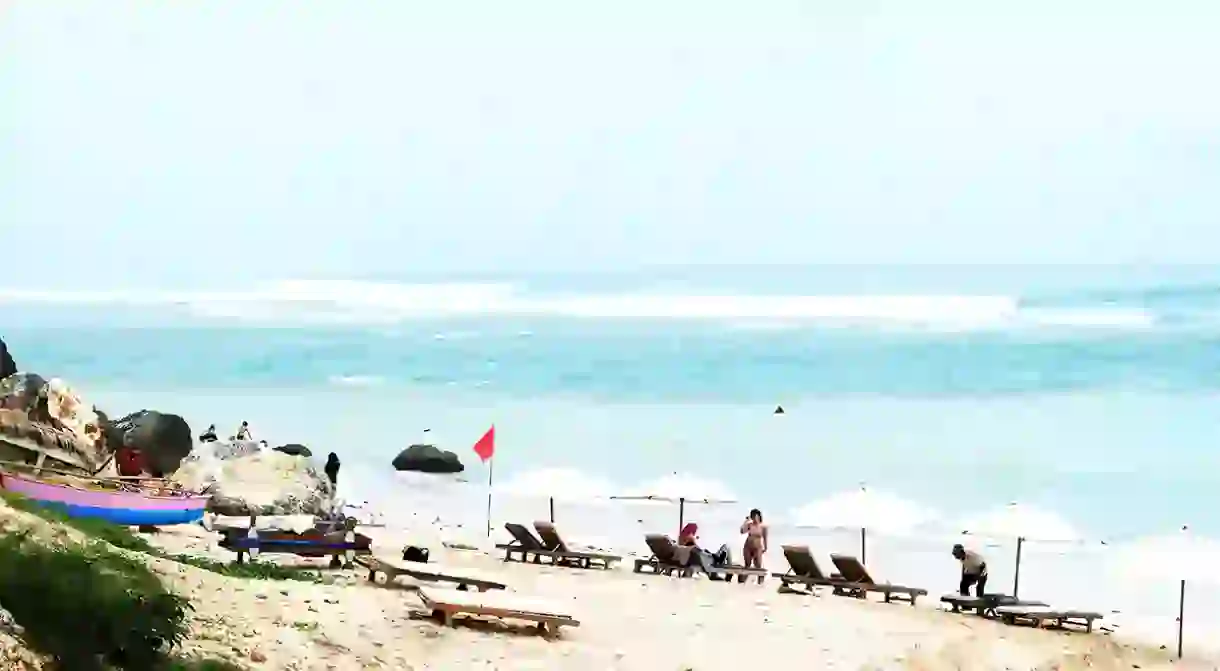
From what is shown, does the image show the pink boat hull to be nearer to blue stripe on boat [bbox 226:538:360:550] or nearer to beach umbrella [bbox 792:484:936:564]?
blue stripe on boat [bbox 226:538:360:550]

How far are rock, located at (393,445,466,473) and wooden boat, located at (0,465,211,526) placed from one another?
57.4 feet

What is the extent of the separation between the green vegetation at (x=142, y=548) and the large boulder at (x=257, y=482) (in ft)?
16.6

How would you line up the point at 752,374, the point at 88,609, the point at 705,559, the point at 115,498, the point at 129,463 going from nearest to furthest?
the point at 88,609, the point at 115,498, the point at 705,559, the point at 129,463, the point at 752,374

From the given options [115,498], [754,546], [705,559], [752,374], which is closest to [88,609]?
[115,498]

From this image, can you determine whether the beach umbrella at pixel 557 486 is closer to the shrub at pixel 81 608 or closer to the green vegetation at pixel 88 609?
the green vegetation at pixel 88 609

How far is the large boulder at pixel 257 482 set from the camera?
2203 centimetres

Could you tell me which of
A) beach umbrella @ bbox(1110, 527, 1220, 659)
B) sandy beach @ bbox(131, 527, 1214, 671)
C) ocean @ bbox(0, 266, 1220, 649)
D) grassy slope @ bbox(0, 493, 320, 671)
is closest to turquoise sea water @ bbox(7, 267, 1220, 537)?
ocean @ bbox(0, 266, 1220, 649)

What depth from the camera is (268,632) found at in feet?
42.7

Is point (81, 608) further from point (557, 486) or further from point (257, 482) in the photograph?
point (557, 486)

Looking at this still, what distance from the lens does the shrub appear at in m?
11.1

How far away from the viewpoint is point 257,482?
23312 millimetres

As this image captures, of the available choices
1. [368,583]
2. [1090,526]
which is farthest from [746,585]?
[1090,526]

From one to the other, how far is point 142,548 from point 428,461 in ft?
77.2

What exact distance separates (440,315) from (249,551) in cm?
9480
